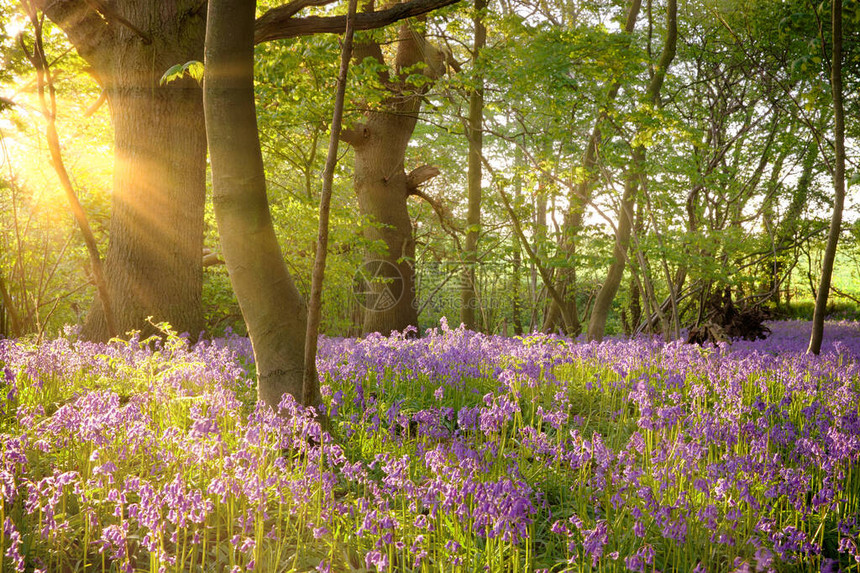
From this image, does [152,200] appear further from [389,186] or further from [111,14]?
[389,186]

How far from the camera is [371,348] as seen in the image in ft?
21.0

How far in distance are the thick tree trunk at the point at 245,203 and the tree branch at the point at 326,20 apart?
7.06 ft

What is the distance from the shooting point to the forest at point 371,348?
2498mm

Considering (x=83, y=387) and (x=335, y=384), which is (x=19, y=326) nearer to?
(x=83, y=387)

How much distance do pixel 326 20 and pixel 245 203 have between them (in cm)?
343

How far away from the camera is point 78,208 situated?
5.82 meters

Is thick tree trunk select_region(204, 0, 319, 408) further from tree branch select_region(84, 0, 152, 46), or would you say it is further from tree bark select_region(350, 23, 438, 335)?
tree bark select_region(350, 23, 438, 335)

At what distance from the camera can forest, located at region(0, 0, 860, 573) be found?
2498 mm

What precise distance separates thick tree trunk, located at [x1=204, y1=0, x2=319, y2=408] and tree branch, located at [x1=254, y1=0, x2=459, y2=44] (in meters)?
2.15

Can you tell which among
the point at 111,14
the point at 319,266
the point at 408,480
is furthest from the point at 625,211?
the point at 408,480

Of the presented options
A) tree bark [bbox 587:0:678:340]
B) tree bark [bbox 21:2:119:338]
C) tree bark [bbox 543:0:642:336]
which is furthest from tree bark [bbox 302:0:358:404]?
tree bark [bbox 587:0:678:340]
